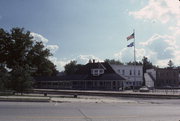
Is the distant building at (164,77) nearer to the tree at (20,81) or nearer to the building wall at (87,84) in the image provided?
the building wall at (87,84)

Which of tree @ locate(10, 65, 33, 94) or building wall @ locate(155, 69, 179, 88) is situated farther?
building wall @ locate(155, 69, 179, 88)

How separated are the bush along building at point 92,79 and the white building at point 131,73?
484cm

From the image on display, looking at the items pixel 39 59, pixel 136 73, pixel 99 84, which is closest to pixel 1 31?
pixel 39 59

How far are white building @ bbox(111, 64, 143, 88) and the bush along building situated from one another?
4839mm

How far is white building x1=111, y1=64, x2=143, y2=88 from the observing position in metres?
74.3

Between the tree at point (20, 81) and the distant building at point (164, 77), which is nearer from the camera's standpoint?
the tree at point (20, 81)

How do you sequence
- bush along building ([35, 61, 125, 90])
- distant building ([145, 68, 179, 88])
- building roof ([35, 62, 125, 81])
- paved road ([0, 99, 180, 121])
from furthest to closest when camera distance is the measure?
distant building ([145, 68, 179, 88]), building roof ([35, 62, 125, 81]), bush along building ([35, 61, 125, 90]), paved road ([0, 99, 180, 121])

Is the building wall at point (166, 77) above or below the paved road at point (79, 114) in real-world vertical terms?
above

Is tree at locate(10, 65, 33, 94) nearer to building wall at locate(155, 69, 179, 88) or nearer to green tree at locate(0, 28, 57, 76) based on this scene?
green tree at locate(0, 28, 57, 76)

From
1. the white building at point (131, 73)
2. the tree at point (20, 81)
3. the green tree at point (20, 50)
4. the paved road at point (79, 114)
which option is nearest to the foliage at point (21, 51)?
the green tree at point (20, 50)

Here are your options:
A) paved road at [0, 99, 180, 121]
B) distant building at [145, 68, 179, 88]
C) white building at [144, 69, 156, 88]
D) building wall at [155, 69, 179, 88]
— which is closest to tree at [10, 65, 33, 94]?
paved road at [0, 99, 180, 121]

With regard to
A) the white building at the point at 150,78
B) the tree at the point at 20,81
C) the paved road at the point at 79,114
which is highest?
the white building at the point at 150,78

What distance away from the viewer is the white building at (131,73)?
2926 inches

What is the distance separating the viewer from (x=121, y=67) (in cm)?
7494
